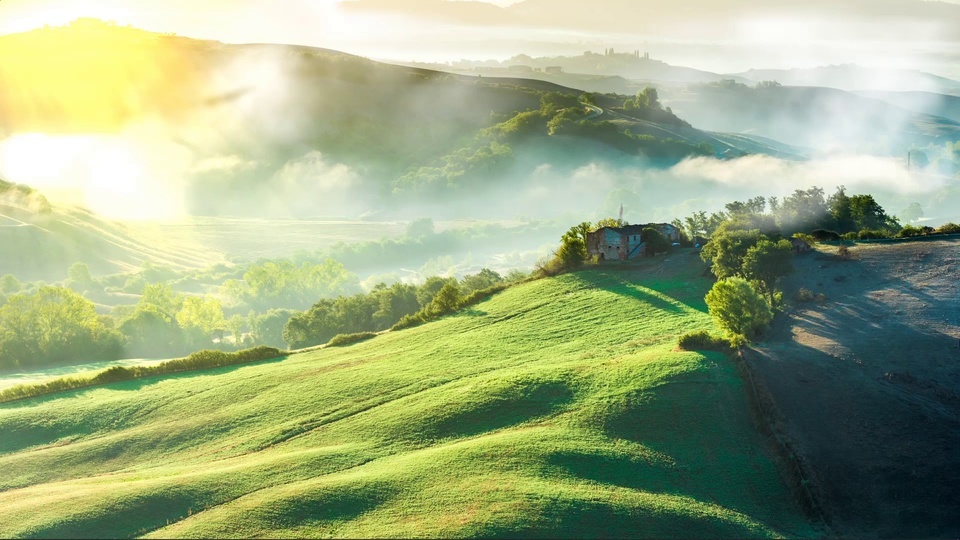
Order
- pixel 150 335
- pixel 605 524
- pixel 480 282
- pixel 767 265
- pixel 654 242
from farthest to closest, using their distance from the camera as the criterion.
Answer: pixel 150 335 → pixel 480 282 → pixel 654 242 → pixel 767 265 → pixel 605 524

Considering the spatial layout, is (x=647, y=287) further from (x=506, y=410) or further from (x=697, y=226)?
(x=506, y=410)

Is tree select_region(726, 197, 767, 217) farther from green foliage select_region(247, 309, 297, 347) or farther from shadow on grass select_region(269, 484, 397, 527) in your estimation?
green foliage select_region(247, 309, 297, 347)

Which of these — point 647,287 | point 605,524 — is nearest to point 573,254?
point 647,287

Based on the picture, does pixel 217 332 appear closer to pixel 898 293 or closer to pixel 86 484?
pixel 86 484

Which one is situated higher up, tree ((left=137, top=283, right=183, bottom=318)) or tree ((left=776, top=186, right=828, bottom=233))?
tree ((left=776, top=186, right=828, bottom=233))


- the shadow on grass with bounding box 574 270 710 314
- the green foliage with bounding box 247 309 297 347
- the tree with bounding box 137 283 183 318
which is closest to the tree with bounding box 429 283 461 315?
the shadow on grass with bounding box 574 270 710 314

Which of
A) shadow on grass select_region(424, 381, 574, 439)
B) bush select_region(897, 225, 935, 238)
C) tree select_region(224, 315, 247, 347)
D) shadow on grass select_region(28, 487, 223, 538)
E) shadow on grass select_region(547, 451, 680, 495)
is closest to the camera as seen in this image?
shadow on grass select_region(28, 487, 223, 538)
